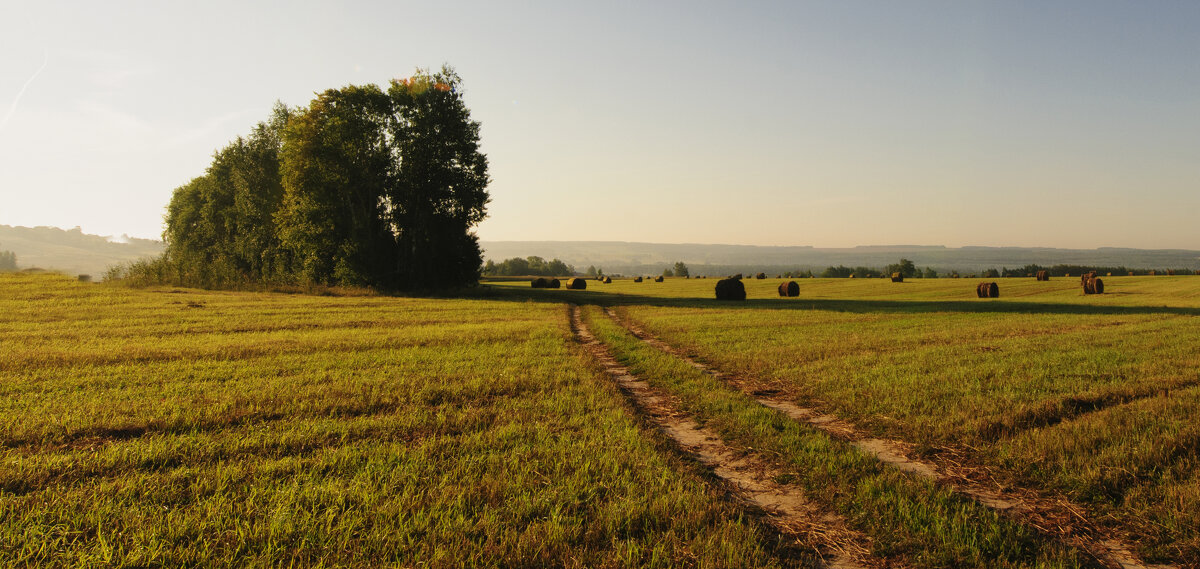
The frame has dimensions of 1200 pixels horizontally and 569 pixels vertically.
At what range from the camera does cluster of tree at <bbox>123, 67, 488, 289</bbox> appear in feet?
115

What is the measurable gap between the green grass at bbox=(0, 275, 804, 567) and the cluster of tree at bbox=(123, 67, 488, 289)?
26.4m

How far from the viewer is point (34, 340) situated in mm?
12352

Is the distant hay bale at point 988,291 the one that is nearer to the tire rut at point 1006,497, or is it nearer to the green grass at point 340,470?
the tire rut at point 1006,497

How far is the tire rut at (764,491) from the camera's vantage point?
368 cm

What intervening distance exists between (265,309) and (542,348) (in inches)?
624

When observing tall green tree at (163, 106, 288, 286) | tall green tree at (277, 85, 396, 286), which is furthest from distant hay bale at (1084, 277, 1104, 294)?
tall green tree at (163, 106, 288, 286)

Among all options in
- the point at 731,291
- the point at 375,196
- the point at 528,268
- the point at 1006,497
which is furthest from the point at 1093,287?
the point at 528,268

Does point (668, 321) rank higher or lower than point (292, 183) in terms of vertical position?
lower

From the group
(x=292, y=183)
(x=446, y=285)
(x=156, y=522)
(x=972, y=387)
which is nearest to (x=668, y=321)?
(x=972, y=387)

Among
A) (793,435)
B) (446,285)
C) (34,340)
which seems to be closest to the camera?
(793,435)

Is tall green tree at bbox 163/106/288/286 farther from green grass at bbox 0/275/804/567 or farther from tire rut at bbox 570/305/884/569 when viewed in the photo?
tire rut at bbox 570/305/884/569

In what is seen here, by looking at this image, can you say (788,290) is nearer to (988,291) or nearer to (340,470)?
(988,291)

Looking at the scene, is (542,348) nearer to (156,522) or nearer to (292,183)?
(156,522)

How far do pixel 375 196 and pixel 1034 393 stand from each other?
125 feet
